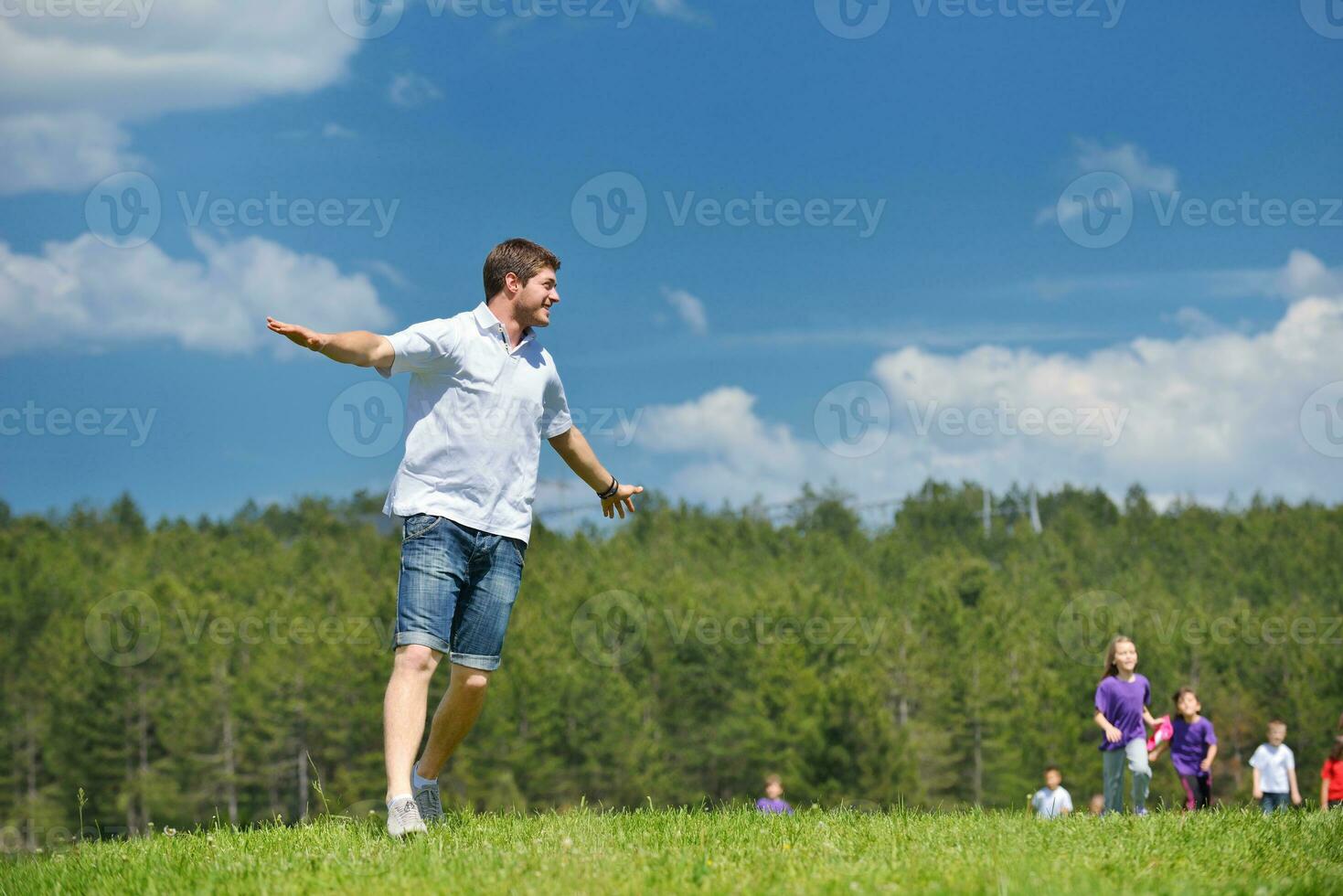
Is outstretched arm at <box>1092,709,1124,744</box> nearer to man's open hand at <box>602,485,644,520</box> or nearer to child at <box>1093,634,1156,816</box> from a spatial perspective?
child at <box>1093,634,1156,816</box>

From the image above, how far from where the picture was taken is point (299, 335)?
5.81m

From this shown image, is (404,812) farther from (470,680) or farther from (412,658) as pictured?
(470,680)

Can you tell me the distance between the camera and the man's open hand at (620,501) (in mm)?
7840

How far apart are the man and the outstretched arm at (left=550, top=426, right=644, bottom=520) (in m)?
0.41

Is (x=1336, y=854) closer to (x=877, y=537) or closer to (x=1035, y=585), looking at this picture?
(x=1035, y=585)

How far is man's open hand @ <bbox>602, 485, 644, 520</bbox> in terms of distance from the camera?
784 cm

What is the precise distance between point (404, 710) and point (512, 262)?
7.70ft

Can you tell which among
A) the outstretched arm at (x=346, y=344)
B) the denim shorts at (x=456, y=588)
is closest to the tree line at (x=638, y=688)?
the denim shorts at (x=456, y=588)

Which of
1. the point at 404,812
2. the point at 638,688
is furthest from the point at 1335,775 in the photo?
the point at 638,688

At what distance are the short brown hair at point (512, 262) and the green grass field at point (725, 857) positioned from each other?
2788mm

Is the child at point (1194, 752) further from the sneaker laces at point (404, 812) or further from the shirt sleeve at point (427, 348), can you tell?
the shirt sleeve at point (427, 348)

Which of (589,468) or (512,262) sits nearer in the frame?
(512,262)

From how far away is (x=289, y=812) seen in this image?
79.6 meters

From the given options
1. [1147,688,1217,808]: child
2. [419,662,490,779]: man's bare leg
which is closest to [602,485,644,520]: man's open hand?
[419,662,490,779]: man's bare leg
